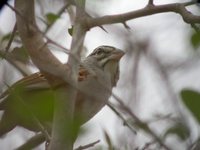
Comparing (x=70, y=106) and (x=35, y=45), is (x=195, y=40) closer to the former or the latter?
(x=70, y=106)

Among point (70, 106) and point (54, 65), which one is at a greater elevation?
point (54, 65)

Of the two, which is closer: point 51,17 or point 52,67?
point 52,67

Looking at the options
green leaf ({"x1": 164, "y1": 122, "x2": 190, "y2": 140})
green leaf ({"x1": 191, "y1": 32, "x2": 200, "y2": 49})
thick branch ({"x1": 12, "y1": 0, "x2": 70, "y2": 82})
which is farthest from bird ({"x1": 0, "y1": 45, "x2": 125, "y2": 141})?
green leaf ({"x1": 191, "y1": 32, "x2": 200, "y2": 49})

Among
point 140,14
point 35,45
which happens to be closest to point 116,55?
point 140,14

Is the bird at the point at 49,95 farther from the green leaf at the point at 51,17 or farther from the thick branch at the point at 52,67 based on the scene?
the green leaf at the point at 51,17

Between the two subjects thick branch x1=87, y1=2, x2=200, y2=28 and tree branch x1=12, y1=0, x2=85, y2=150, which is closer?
tree branch x1=12, y1=0, x2=85, y2=150

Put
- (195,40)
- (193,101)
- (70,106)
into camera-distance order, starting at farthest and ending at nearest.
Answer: (70,106) < (195,40) < (193,101)

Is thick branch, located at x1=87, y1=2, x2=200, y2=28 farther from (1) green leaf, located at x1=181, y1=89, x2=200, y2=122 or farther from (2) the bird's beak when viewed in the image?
(2) the bird's beak

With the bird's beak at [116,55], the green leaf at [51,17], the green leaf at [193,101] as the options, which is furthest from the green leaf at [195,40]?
the bird's beak at [116,55]
